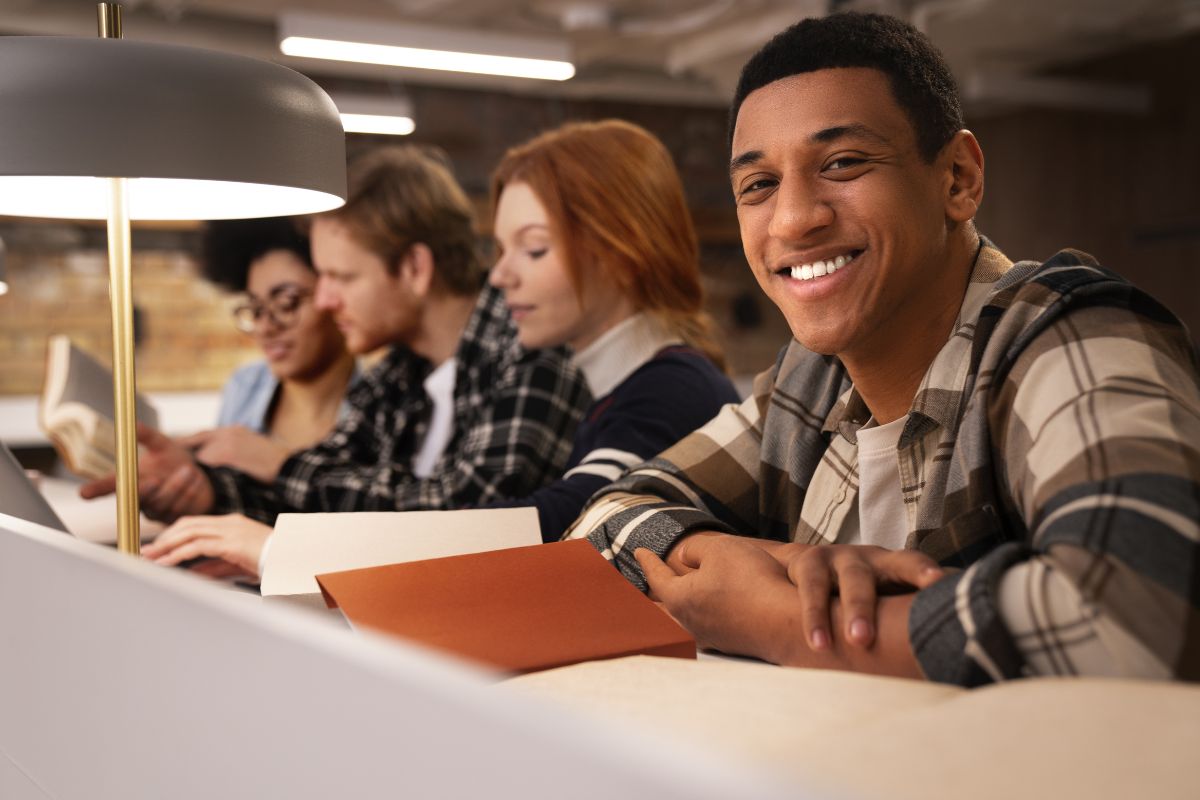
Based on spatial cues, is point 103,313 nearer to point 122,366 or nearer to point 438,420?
point 438,420

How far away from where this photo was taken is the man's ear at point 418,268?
2.61m

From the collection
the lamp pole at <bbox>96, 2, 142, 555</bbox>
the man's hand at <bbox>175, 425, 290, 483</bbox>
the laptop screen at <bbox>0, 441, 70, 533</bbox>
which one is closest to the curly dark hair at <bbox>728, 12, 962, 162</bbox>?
the lamp pole at <bbox>96, 2, 142, 555</bbox>

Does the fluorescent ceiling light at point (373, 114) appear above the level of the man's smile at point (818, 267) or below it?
above

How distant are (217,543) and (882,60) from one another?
1019 millimetres

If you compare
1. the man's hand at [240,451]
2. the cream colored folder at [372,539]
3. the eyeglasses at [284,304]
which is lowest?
the cream colored folder at [372,539]

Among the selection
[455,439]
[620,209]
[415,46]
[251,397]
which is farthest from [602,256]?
[415,46]

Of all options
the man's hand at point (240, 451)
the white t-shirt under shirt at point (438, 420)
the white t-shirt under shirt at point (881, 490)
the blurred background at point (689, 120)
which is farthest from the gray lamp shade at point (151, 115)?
the blurred background at point (689, 120)

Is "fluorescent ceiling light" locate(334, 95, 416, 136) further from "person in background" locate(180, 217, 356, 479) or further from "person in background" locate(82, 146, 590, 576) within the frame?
"person in background" locate(82, 146, 590, 576)

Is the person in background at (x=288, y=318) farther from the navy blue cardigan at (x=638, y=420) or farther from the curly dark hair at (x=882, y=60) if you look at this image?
the curly dark hair at (x=882, y=60)

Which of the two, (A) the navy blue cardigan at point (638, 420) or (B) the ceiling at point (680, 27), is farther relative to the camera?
(B) the ceiling at point (680, 27)

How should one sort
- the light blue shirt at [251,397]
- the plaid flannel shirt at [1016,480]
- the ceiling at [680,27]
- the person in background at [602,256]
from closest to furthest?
the plaid flannel shirt at [1016,480], the person in background at [602,256], the light blue shirt at [251,397], the ceiling at [680,27]

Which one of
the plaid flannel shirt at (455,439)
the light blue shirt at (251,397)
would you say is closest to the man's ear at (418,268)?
the plaid flannel shirt at (455,439)

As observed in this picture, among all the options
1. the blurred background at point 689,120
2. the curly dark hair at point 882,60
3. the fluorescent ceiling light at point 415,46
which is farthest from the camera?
the blurred background at point 689,120

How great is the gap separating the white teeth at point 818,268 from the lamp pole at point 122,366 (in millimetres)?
650
